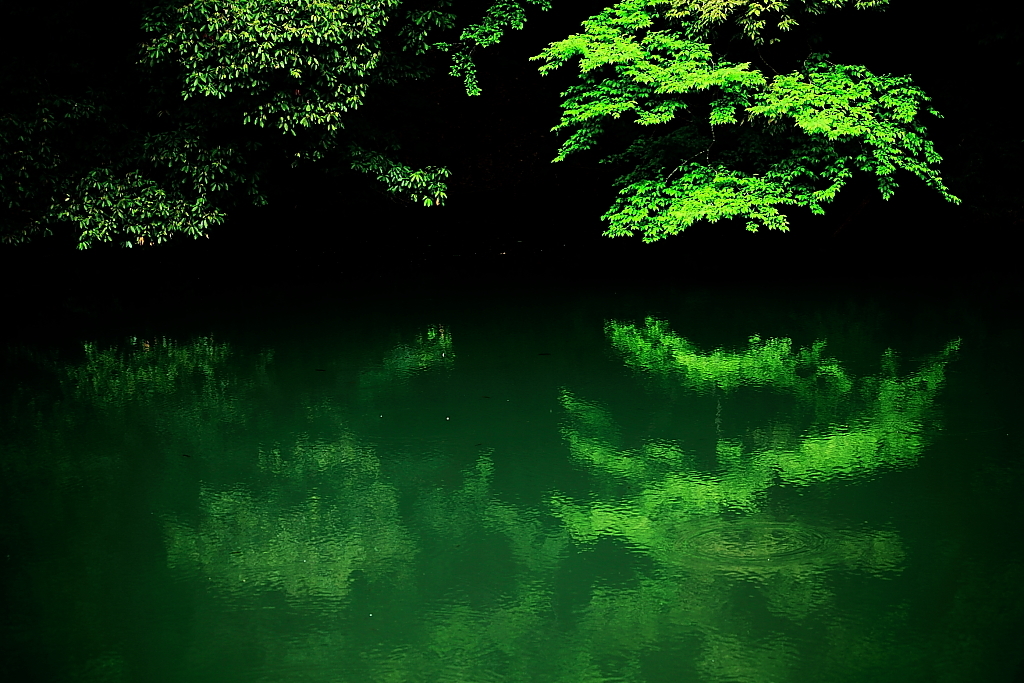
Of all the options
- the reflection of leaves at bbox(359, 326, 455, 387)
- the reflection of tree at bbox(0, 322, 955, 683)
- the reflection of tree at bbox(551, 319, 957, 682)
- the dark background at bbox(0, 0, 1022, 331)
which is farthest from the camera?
the dark background at bbox(0, 0, 1022, 331)

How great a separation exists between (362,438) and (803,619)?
219cm

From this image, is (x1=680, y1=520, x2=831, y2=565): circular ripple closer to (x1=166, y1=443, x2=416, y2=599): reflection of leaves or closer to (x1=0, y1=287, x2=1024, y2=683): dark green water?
(x1=0, y1=287, x2=1024, y2=683): dark green water

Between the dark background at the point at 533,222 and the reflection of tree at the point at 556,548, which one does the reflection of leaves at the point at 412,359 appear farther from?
the dark background at the point at 533,222

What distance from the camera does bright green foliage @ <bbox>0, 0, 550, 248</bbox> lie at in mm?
6496

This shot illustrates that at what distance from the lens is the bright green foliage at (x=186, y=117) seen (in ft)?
21.3

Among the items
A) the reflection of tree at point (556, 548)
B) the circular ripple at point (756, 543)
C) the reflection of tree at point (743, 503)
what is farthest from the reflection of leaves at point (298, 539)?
the circular ripple at point (756, 543)

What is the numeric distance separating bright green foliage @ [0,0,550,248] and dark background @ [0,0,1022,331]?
86 cm

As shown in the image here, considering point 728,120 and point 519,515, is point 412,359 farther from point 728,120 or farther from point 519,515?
point 728,120

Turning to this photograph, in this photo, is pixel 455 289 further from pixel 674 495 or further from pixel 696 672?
pixel 696 672

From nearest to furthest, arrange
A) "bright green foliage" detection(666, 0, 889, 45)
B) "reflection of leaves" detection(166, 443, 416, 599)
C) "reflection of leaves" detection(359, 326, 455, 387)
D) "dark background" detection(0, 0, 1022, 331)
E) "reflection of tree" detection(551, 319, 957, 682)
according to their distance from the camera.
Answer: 1. "reflection of tree" detection(551, 319, 957, 682)
2. "reflection of leaves" detection(166, 443, 416, 599)
3. "reflection of leaves" detection(359, 326, 455, 387)
4. "bright green foliage" detection(666, 0, 889, 45)
5. "dark background" detection(0, 0, 1022, 331)

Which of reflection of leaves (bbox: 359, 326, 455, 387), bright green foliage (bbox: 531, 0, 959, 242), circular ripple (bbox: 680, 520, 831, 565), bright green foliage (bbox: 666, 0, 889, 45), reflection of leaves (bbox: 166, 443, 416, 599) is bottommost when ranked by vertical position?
reflection of leaves (bbox: 359, 326, 455, 387)

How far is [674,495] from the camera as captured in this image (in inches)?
128

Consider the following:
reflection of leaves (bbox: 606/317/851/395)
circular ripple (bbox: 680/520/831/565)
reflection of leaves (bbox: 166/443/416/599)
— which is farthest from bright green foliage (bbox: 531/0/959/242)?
reflection of leaves (bbox: 166/443/416/599)

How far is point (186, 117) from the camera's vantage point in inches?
291
